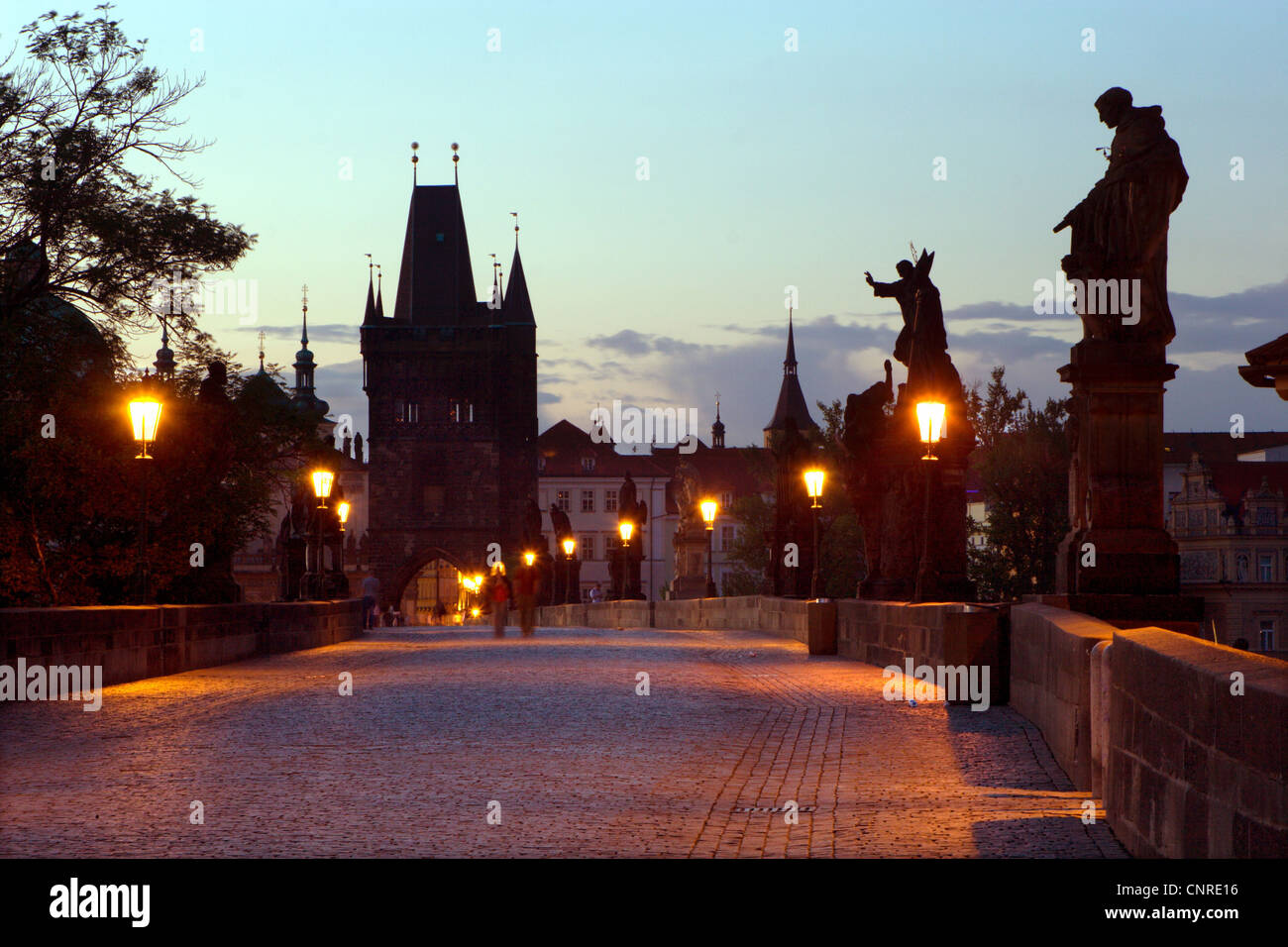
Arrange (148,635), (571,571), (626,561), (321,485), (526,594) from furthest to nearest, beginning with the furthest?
(571,571)
(626,561)
(526,594)
(321,485)
(148,635)

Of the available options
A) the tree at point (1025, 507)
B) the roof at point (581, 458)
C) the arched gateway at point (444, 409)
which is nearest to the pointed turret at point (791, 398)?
the roof at point (581, 458)

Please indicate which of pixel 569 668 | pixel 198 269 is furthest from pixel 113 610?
pixel 198 269

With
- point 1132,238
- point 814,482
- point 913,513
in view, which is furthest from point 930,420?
point 814,482

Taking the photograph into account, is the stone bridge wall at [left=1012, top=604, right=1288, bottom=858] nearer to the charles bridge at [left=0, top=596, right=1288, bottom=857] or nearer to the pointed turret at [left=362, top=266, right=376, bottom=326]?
the charles bridge at [left=0, top=596, right=1288, bottom=857]

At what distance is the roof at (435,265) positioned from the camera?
115500 millimetres

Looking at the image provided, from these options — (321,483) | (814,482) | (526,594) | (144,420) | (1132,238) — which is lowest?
(526,594)

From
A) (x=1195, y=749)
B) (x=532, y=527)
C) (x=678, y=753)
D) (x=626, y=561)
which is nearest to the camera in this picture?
(x=1195, y=749)

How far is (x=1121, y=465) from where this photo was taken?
1288 cm

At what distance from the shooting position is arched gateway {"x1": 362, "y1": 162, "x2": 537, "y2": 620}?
11075cm

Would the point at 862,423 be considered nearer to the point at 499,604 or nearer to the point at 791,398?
the point at 499,604

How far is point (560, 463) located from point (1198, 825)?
132m

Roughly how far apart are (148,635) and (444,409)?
316 feet
